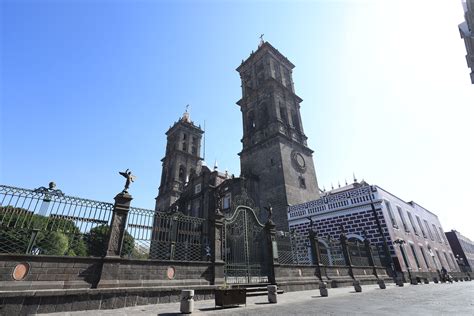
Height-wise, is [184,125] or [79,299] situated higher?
[184,125]

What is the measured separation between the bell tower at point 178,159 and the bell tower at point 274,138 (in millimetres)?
14906

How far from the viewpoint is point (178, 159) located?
44.6 metres

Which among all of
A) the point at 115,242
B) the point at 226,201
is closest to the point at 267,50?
the point at 226,201

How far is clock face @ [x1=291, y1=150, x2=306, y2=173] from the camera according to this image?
2747cm

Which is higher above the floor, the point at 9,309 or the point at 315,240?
the point at 315,240

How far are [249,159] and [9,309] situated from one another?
2533 centimetres

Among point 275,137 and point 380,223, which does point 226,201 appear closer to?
point 275,137

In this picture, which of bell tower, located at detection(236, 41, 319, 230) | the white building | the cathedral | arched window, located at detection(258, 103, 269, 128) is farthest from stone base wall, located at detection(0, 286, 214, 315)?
arched window, located at detection(258, 103, 269, 128)

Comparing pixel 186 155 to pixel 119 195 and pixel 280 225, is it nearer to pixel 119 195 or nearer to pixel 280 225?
pixel 280 225

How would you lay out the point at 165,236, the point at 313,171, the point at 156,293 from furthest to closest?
the point at 313,171
the point at 165,236
the point at 156,293

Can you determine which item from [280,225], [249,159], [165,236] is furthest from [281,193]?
[165,236]

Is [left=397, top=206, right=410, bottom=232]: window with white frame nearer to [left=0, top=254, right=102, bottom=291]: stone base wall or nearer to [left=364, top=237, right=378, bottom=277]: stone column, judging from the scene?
[left=364, top=237, right=378, bottom=277]: stone column

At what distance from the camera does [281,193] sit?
973 inches

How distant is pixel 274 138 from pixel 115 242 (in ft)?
70.8
